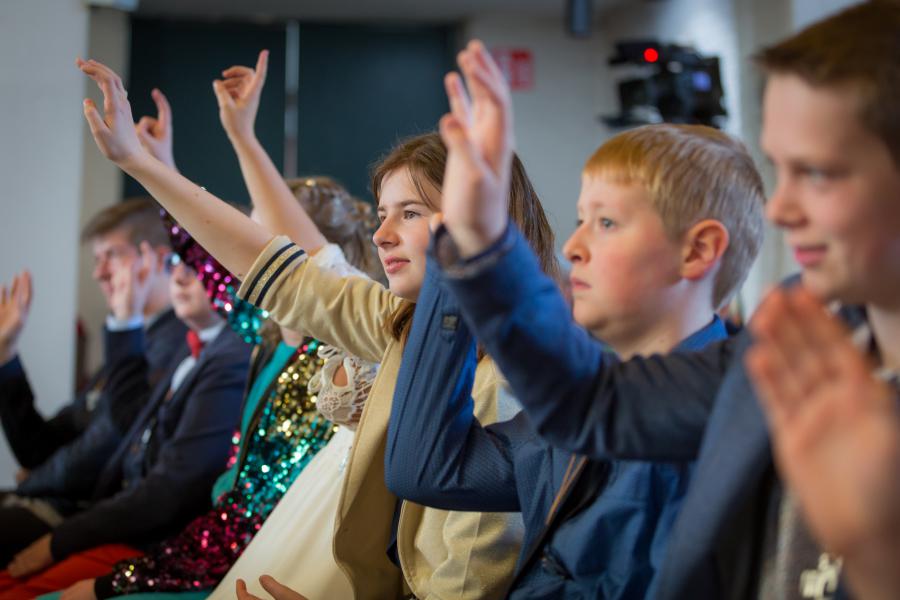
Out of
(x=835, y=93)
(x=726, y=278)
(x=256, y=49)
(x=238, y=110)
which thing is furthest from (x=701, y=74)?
(x=835, y=93)

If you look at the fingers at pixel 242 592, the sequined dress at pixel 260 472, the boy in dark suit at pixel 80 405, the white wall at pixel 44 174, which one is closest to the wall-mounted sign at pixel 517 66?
the white wall at pixel 44 174

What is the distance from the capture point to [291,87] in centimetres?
641

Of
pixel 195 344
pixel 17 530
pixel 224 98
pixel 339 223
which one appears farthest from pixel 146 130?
pixel 17 530

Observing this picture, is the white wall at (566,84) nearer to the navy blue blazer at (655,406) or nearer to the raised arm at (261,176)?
the raised arm at (261,176)

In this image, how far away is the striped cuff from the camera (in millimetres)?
1353

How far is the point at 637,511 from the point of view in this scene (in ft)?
3.11

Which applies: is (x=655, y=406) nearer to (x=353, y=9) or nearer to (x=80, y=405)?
(x=80, y=405)

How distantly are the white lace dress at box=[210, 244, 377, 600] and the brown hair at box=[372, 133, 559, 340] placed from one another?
18 centimetres

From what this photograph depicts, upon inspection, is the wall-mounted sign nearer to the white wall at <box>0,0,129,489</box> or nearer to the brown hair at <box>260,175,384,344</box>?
→ the white wall at <box>0,0,129,489</box>

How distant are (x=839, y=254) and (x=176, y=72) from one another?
606 centimetres

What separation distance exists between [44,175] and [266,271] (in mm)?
2785

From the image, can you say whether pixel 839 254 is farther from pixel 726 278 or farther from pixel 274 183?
pixel 274 183

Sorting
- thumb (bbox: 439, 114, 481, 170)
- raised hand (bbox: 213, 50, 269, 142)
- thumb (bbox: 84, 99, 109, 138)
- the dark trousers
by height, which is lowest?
the dark trousers

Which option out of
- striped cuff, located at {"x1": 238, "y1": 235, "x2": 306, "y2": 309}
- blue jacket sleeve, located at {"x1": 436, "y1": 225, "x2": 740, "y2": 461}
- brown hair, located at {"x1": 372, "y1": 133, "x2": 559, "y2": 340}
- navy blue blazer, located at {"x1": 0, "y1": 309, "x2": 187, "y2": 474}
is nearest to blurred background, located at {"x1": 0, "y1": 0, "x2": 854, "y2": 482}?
navy blue blazer, located at {"x1": 0, "y1": 309, "x2": 187, "y2": 474}
